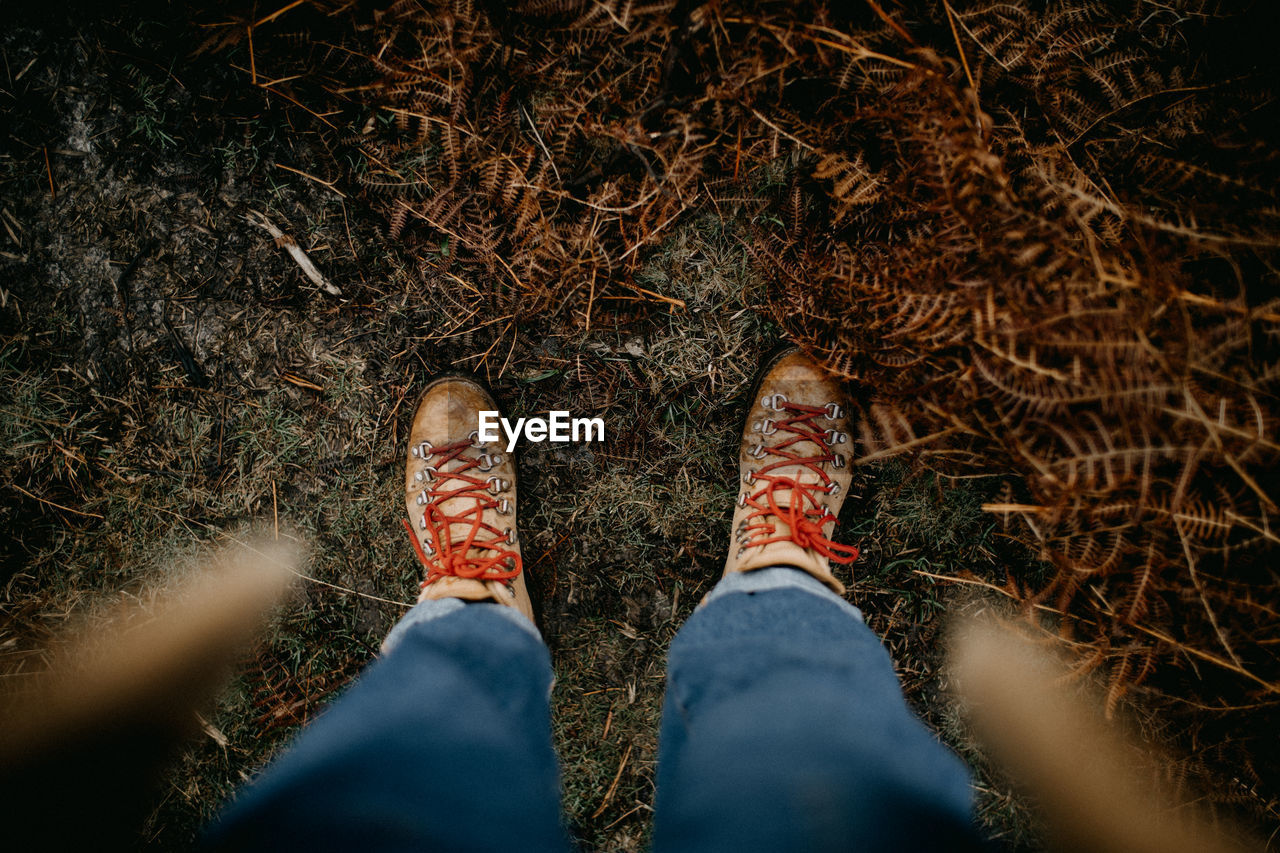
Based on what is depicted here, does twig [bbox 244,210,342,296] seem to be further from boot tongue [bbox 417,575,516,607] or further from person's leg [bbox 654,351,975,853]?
A: person's leg [bbox 654,351,975,853]

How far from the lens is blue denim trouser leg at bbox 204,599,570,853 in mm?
1075

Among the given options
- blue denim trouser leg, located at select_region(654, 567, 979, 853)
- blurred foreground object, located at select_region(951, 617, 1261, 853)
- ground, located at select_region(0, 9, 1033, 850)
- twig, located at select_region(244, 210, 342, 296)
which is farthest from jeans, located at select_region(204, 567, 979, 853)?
twig, located at select_region(244, 210, 342, 296)

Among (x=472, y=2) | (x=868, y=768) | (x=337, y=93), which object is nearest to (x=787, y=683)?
(x=868, y=768)

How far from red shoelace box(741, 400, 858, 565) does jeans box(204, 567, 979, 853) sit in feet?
1.04

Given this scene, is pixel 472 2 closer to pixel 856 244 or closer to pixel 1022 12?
pixel 856 244

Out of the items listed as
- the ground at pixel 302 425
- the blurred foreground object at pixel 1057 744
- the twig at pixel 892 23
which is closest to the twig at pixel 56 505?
the ground at pixel 302 425

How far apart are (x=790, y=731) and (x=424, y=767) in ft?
2.42

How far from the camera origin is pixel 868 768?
115 centimetres

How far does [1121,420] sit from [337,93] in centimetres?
226

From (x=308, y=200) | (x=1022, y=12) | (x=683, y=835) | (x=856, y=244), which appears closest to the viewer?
(x=683, y=835)

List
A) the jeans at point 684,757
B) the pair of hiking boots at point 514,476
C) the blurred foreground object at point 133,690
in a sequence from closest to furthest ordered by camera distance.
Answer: the jeans at point 684,757 < the pair of hiking boots at point 514,476 < the blurred foreground object at point 133,690

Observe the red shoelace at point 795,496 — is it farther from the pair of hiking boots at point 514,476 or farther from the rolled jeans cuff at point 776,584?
the rolled jeans cuff at point 776,584

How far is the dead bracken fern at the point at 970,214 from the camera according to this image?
1331 millimetres

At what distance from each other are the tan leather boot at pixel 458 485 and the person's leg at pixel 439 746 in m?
0.02
